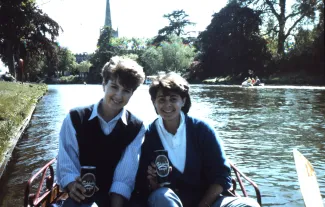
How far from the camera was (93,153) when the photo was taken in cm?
331

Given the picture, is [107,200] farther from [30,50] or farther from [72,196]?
[30,50]

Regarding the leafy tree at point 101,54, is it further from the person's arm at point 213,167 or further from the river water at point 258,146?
the person's arm at point 213,167

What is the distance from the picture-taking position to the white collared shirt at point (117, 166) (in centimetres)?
325

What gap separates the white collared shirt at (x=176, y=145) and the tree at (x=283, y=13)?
124 ft

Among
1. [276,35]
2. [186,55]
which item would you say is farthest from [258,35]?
[186,55]

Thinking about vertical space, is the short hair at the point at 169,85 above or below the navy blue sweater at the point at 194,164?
above

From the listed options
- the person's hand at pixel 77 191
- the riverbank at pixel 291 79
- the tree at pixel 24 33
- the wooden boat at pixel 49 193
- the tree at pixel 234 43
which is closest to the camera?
the person's hand at pixel 77 191

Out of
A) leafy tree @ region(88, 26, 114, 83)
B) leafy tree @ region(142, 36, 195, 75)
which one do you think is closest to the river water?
leafy tree @ region(142, 36, 195, 75)

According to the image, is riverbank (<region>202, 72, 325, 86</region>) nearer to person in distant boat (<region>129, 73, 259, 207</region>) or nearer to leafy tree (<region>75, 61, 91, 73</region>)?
person in distant boat (<region>129, 73, 259, 207</region>)

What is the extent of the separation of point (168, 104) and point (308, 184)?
154cm

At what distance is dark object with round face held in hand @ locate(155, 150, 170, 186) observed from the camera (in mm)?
3045

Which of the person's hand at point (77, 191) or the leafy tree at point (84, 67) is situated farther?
the leafy tree at point (84, 67)

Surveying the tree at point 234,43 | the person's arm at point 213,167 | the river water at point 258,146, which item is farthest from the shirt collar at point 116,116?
the tree at point 234,43

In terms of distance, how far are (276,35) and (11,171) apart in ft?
142
